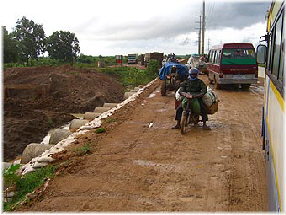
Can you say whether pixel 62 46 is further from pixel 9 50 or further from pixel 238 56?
pixel 238 56

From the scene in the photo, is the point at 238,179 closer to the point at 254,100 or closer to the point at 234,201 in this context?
the point at 234,201

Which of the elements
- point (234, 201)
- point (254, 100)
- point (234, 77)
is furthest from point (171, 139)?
point (234, 77)

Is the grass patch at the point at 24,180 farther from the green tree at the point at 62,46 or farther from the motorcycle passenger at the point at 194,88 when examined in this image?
the green tree at the point at 62,46

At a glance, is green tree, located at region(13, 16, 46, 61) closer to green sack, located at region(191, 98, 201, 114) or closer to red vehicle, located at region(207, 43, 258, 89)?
red vehicle, located at region(207, 43, 258, 89)

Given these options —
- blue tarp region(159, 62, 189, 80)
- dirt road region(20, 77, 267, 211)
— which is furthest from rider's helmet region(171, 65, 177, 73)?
dirt road region(20, 77, 267, 211)

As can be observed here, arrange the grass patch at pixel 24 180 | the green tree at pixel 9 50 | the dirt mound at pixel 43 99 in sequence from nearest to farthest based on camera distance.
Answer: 1. the grass patch at pixel 24 180
2. the dirt mound at pixel 43 99
3. the green tree at pixel 9 50

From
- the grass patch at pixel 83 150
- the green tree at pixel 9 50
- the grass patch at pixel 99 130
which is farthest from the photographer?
the green tree at pixel 9 50

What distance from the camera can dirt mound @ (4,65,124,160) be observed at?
1666cm

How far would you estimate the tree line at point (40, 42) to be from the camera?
2288 inches

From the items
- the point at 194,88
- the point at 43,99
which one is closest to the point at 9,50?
the point at 43,99

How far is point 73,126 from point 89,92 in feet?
50.5

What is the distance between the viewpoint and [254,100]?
14.1 m

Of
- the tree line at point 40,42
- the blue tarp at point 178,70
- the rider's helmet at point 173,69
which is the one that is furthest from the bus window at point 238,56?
the tree line at point 40,42

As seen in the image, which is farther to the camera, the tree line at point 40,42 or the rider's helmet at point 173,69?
the tree line at point 40,42
